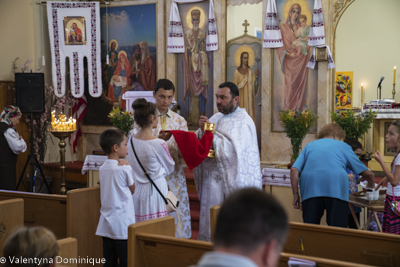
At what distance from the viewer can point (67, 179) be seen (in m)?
9.93

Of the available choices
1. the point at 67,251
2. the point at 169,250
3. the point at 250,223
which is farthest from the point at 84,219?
the point at 250,223

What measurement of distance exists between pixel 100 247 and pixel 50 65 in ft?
23.5

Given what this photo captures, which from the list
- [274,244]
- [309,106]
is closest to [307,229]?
[274,244]

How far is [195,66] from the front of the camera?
973 centimetres

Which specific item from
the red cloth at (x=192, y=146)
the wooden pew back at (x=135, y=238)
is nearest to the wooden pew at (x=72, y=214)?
the red cloth at (x=192, y=146)

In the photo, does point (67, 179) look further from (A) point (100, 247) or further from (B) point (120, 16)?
(A) point (100, 247)

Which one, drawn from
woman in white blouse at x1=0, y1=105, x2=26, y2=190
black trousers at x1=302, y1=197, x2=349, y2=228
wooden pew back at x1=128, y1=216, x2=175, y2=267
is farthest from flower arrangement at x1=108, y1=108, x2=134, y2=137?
Result: wooden pew back at x1=128, y1=216, x2=175, y2=267

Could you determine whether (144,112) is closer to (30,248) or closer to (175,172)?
(175,172)

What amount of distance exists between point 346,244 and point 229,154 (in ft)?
5.70

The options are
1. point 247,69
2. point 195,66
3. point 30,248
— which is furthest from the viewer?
point 195,66

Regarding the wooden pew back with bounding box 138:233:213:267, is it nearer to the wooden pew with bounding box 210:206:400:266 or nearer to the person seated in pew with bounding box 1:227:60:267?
the wooden pew with bounding box 210:206:400:266

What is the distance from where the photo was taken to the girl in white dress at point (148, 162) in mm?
3723

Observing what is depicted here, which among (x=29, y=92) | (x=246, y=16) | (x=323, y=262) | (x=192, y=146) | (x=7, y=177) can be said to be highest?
(x=246, y=16)

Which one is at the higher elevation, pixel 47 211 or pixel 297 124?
pixel 297 124
